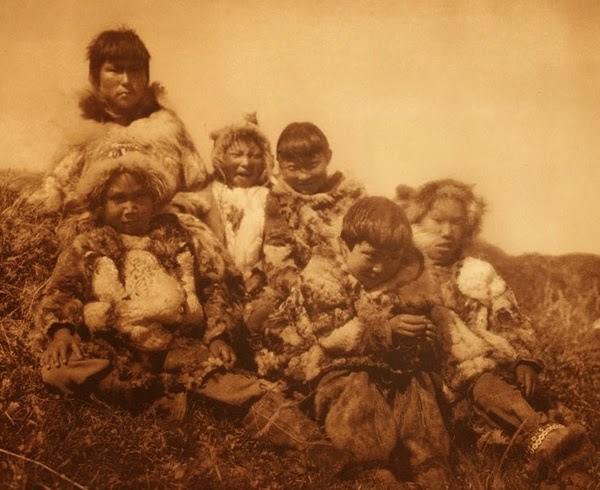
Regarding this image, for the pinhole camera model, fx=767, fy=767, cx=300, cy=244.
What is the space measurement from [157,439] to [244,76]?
1.87 meters

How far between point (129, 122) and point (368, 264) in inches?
52.6

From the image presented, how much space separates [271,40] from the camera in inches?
158

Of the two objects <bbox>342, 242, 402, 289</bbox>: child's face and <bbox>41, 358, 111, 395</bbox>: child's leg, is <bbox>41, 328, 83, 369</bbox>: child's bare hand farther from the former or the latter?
<bbox>342, 242, 402, 289</bbox>: child's face

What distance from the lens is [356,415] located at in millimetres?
3354

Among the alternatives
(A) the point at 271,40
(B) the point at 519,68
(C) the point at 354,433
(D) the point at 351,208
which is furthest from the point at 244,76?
(C) the point at 354,433

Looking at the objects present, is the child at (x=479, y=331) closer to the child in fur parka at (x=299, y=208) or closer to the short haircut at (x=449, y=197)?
the short haircut at (x=449, y=197)

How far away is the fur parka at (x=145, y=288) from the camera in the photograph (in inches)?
128

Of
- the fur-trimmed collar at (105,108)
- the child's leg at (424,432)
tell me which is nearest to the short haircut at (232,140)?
the fur-trimmed collar at (105,108)

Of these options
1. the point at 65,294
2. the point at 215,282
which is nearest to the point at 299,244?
the point at 215,282

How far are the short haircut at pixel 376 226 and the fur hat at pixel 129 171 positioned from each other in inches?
33.7

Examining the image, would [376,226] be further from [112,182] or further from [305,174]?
[112,182]

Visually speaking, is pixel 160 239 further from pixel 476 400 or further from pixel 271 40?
pixel 476 400

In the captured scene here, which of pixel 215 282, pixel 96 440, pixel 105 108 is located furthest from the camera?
pixel 105 108

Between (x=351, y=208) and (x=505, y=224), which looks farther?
(x=505, y=224)
